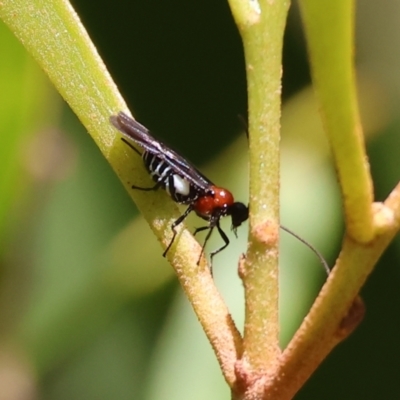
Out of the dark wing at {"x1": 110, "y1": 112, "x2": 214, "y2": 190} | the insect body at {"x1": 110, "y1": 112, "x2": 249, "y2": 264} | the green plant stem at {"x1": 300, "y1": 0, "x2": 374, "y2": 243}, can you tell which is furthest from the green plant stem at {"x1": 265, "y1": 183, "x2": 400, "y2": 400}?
the insect body at {"x1": 110, "y1": 112, "x2": 249, "y2": 264}

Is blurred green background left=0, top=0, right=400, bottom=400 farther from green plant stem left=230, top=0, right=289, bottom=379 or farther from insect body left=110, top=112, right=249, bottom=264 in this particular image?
green plant stem left=230, top=0, right=289, bottom=379

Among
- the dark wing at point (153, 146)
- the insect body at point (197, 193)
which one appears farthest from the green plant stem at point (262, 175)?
the insect body at point (197, 193)

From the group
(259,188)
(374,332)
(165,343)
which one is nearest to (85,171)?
(165,343)

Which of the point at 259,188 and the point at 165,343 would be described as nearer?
the point at 259,188

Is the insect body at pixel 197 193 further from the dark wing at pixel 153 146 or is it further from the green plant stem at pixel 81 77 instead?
the green plant stem at pixel 81 77

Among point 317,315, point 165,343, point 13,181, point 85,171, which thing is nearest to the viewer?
point 317,315

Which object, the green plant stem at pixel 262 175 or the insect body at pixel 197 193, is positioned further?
the insect body at pixel 197 193

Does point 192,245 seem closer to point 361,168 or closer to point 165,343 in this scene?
point 361,168
